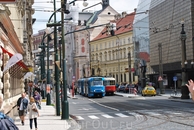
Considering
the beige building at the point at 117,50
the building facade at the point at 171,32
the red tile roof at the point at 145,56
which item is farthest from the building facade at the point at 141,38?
the building facade at the point at 171,32

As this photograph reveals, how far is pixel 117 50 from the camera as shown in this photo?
10381cm

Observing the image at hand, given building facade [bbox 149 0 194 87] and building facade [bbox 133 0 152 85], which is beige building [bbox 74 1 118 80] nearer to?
building facade [bbox 133 0 152 85]

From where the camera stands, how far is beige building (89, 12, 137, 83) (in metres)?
97.7

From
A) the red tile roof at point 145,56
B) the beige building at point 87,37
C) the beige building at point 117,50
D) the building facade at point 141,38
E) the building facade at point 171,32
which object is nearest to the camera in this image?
the building facade at point 171,32

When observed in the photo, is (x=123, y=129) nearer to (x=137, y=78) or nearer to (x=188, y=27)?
(x=188, y=27)

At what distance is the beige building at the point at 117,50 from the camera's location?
9774 centimetres

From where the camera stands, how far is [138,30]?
8894cm

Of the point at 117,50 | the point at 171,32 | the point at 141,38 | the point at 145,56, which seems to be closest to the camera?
the point at 171,32

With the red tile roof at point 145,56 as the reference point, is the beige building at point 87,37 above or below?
above

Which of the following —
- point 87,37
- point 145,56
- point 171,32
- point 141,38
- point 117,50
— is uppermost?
point 87,37

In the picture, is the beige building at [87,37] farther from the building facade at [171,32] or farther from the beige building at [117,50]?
the building facade at [171,32]

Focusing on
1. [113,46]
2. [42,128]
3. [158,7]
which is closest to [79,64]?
[113,46]

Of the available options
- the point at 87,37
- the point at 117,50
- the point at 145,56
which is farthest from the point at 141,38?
the point at 87,37

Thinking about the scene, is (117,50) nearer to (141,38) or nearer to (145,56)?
(141,38)
